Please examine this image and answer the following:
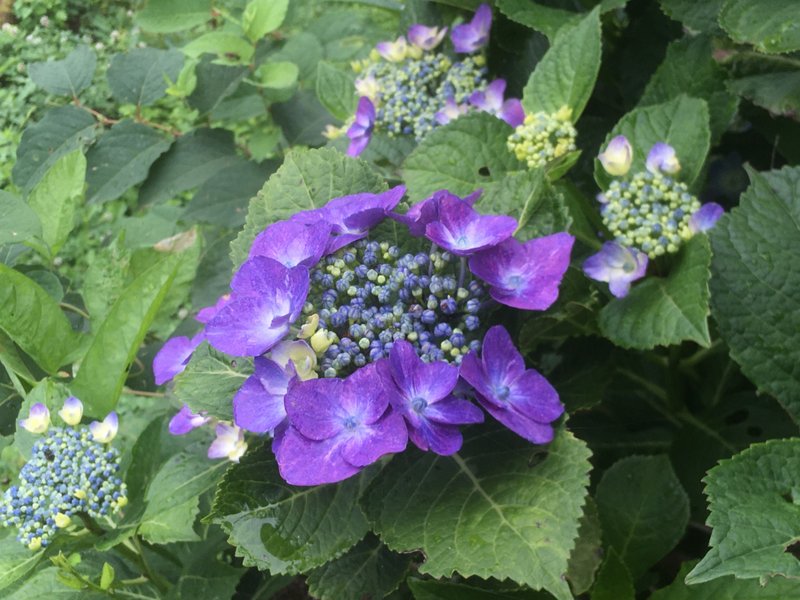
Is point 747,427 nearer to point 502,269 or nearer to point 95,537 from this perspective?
point 502,269

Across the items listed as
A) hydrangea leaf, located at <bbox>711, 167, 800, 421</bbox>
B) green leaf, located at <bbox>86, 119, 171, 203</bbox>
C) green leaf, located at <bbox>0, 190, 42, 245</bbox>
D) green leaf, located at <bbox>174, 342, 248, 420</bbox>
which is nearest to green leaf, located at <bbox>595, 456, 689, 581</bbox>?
hydrangea leaf, located at <bbox>711, 167, 800, 421</bbox>

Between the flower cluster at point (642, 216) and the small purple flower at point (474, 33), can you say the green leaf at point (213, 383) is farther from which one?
the small purple flower at point (474, 33)

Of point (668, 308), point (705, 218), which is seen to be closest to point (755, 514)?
point (668, 308)

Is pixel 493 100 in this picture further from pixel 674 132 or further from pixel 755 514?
pixel 755 514

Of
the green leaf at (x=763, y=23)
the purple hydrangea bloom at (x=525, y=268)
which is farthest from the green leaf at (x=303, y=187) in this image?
the green leaf at (x=763, y=23)

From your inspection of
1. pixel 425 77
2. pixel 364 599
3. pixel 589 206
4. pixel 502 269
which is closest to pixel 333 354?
pixel 502 269

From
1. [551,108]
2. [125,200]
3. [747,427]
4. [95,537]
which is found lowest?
[125,200]
